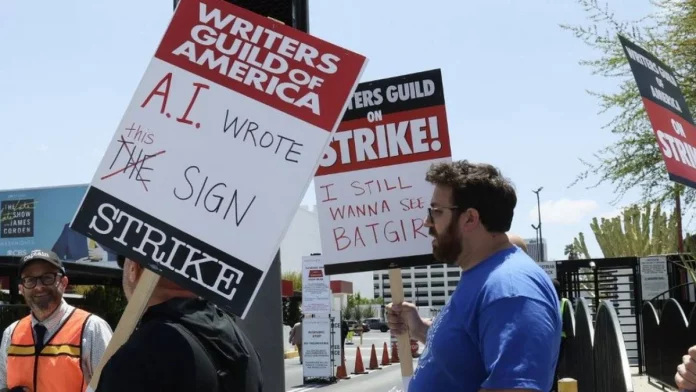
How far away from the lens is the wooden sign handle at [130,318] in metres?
2.65

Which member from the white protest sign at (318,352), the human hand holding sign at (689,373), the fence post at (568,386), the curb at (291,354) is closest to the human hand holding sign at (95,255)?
the curb at (291,354)

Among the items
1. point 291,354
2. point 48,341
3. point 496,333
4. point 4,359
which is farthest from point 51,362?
point 291,354

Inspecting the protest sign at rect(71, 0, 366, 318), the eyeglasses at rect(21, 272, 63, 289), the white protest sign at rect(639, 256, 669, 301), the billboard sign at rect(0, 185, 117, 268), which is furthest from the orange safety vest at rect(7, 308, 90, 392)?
the billboard sign at rect(0, 185, 117, 268)

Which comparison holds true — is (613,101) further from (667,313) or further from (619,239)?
(619,239)

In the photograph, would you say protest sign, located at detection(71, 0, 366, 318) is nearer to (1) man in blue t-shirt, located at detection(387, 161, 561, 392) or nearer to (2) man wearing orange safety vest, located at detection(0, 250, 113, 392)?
(1) man in blue t-shirt, located at detection(387, 161, 561, 392)

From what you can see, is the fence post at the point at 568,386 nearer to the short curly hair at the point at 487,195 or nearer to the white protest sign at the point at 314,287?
the short curly hair at the point at 487,195

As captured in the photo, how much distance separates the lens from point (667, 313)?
11.6m

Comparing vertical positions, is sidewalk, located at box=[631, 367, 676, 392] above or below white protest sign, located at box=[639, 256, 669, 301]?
below

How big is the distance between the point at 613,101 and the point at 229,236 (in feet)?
51.6

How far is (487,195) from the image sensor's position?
10.2ft

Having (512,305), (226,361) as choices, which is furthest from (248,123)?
(512,305)

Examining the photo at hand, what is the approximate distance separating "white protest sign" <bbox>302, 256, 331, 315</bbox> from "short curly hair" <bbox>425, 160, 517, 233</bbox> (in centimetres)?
1847

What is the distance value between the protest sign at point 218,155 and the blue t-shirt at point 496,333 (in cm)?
61

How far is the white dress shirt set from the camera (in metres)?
4.57
